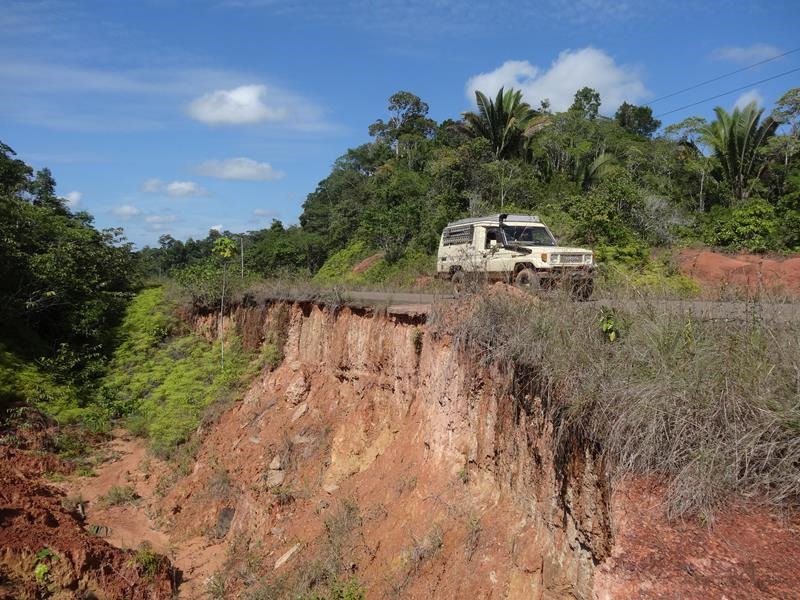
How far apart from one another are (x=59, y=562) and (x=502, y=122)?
2749cm

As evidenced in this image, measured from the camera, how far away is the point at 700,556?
3.91m

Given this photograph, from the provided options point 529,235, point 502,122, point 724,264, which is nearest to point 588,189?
point 502,122

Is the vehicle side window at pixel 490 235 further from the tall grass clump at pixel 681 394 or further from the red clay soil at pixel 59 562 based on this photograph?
the red clay soil at pixel 59 562

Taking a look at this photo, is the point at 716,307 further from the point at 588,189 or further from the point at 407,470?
the point at 588,189

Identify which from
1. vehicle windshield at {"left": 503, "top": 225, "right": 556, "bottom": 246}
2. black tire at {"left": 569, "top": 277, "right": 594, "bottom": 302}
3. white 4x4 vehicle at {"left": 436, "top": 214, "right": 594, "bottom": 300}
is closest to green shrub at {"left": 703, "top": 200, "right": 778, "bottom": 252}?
vehicle windshield at {"left": 503, "top": 225, "right": 556, "bottom": 246}

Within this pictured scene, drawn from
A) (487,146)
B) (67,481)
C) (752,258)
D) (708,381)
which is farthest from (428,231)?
(708,381)

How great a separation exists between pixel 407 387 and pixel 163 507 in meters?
6.69

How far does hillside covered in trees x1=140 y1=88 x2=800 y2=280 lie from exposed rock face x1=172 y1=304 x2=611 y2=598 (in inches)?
298

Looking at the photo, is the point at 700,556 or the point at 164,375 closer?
the point at 700,556

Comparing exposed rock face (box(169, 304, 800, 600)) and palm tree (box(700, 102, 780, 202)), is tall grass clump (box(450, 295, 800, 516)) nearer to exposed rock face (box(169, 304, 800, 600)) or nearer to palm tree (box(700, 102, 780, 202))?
exposed rock face (box(169, 304, 800, 600))

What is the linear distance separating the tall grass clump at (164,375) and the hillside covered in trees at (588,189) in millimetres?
4161

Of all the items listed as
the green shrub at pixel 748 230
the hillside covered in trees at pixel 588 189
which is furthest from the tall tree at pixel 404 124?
the green shrub at pixel 748 230

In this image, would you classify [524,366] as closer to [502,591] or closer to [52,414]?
[502,591]

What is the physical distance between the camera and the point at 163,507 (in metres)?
13.1
